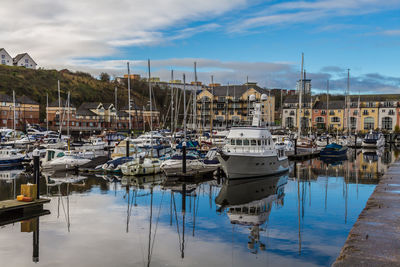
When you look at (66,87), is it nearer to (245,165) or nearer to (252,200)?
(245,165)

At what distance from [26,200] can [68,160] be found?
1888 cm

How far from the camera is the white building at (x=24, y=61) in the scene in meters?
167

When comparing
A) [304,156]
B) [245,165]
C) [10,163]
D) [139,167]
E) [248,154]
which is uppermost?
[248,154]

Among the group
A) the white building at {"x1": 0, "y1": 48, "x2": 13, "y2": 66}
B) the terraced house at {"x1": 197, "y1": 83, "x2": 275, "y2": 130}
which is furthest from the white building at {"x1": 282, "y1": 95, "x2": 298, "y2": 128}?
the white building at {"x1": 0, "y1": 48, "x2": 13, "y2": 66}

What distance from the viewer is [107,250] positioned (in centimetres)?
1622

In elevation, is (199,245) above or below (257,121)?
below

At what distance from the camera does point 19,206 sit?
20922mm

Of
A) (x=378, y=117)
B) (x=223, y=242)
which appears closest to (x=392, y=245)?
(x=223, y=242)

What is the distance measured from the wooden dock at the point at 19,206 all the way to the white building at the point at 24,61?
530 ft

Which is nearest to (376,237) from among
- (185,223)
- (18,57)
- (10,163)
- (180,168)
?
(185,223)

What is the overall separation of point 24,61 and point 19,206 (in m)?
164

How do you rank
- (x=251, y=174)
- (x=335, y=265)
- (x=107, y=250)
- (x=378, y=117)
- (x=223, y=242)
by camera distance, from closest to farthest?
(x=335, y=265), (x=107, y=250), (x=223, y=242), (x=251, y=174), (x=378, y=117)

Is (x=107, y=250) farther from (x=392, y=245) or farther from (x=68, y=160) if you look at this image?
(x=68, y=160)

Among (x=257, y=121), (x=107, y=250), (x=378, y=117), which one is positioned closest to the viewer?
(x=107, y=250)
